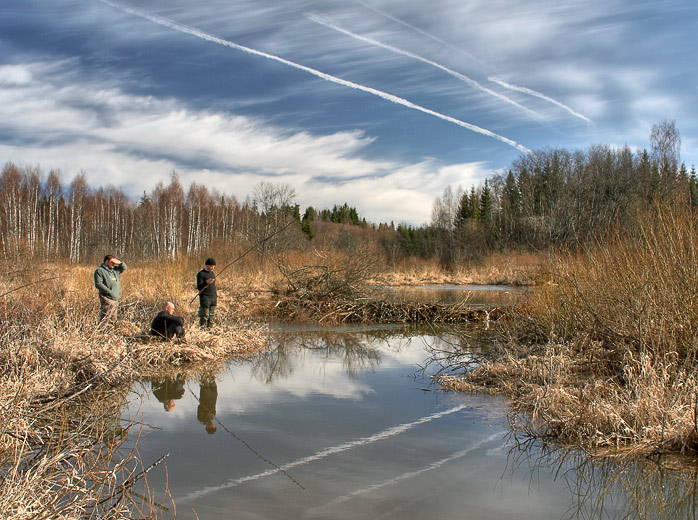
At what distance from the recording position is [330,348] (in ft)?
42.4

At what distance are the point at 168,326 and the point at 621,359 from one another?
8.15m

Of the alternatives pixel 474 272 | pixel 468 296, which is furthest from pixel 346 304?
pixel 474 272

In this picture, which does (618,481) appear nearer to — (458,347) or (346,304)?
(458,347)

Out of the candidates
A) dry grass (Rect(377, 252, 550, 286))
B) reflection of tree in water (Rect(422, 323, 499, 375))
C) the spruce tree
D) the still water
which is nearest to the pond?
reflection of tree in water (Rect(422, 323, 499, 375))

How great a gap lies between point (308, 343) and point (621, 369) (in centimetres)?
789

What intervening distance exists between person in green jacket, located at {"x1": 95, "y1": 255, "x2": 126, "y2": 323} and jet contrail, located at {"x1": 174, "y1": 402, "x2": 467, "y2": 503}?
687 centimetres

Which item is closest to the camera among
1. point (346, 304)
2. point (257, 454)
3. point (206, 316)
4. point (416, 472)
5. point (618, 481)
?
point (618, 481)

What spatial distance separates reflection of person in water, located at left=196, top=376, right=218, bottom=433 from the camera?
21.8 feet

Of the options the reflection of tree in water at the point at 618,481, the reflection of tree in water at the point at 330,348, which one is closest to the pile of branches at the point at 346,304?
the reflection of tree in water at the point at 330,348

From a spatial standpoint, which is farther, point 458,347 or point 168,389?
point 458,347

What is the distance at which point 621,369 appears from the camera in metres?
7.56

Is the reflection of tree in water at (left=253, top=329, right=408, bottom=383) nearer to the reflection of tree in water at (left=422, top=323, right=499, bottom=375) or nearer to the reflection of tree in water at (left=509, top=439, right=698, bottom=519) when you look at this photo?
the reflection of tree in water at (left=422, top=323, right=499, bottom=375)

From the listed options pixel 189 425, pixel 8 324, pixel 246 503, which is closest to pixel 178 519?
pixel 246 503

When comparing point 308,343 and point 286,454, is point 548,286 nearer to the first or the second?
point 308,343
